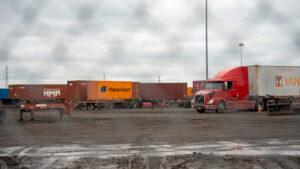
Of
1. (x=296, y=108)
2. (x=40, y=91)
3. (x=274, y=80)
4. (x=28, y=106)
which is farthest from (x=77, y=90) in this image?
(x=296, y=108)

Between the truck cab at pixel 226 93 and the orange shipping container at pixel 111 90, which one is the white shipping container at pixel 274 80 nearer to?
the truck cab at pixel 226 93

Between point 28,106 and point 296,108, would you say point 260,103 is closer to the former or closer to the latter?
point 296,108

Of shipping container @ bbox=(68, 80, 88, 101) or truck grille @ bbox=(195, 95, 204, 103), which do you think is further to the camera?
shipping container @ bbox=(68, 80, 88, 101)

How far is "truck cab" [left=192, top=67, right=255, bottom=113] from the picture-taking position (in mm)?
23625

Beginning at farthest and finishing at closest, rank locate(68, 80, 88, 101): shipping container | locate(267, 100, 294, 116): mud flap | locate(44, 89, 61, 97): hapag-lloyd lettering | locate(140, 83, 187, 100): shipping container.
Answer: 1. locate(140, 83, 187, 100): shipping container
2. locate(68, 80, 88, 101): shipping container
3. locate(44, 89, 61, 97): hapag-lloyd lettering
4. locate(267, 100, 294, 116): mud flap

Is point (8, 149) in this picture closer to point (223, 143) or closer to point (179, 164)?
point (179, 164)

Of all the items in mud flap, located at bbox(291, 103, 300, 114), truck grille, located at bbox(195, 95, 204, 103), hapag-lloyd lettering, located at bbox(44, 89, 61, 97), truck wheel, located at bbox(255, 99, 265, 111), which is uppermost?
hapag-lloyd lettering, located at bbox(44, 89, 61, 97)

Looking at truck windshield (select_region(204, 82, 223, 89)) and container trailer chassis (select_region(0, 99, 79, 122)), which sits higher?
truck windshield (select_region(204, 82, 223, 89))

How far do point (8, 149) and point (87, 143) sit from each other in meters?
2.00

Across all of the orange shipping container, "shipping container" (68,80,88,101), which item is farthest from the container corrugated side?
"shipping container" (68,80,88,101)

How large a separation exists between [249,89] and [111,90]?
59.2ft

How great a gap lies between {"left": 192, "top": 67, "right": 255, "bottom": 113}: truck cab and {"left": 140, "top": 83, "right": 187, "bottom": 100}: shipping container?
57.9 ft

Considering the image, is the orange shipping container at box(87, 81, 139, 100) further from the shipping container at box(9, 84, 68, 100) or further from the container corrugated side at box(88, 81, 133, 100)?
the shipping container at box(9, 84, 68, 100)

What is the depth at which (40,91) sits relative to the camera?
35844mm
